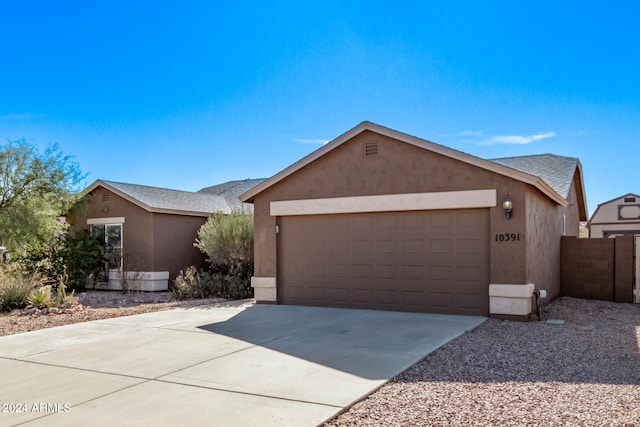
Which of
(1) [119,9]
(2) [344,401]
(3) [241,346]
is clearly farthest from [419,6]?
(2) [344,401]

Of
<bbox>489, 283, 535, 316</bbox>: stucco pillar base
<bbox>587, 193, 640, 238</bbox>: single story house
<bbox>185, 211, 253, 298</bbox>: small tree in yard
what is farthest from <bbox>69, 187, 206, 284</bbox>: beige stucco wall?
<bbox>587, 193, 640, 238</bbox>: single story house

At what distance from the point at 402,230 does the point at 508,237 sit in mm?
2231

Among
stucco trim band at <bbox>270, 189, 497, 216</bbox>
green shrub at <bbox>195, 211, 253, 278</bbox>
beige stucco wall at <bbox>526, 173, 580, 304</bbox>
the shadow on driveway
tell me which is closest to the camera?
the shadow on driveway

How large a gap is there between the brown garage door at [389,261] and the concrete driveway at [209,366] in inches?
26.4

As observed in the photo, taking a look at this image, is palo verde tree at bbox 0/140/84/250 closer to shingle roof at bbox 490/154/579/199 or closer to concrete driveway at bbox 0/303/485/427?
concrete driveway at bbox 0/303/485/427

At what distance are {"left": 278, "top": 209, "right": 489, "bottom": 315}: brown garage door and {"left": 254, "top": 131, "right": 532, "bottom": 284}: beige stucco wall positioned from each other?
14.1 inches

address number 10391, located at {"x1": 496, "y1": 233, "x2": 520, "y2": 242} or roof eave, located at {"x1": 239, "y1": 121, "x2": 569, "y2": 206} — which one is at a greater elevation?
roof eave, located at {"x1": 239, "y1": 121, "x2": 569, "y2": 206}

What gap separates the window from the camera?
17.8 metres

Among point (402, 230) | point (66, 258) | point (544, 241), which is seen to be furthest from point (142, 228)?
point (544, 241)

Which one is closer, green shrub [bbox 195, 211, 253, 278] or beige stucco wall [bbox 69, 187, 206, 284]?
green shrub [bbox 195, 211, 253, 278]

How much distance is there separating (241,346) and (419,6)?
9.47m

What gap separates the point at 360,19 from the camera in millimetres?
13383

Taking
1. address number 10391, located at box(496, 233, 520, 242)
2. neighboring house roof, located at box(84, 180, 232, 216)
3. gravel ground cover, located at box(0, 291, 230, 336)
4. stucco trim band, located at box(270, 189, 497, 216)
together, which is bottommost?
gravel ground cover, located at box(0, 291, 230, 336)

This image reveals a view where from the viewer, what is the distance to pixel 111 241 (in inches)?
712
